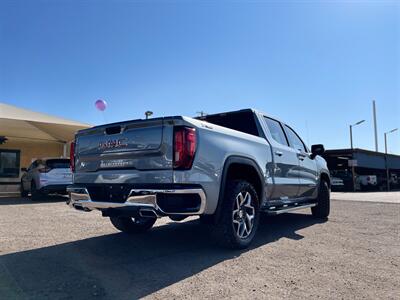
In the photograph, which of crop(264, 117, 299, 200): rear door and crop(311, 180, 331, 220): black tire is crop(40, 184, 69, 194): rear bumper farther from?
crop(264, 117, 299, 200): rear door

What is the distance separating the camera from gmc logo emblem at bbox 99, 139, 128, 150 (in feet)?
14.1

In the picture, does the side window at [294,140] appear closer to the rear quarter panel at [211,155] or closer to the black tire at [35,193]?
the rear quarter panel at [211,155]

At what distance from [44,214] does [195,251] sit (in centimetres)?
509

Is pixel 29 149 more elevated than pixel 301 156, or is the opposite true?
pixel 29 149

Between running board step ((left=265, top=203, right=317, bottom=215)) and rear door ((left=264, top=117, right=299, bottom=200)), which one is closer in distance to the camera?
running board step ((left=265, top=203, right=317, bottom=215))

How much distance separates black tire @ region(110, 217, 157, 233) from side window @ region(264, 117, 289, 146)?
2.42m

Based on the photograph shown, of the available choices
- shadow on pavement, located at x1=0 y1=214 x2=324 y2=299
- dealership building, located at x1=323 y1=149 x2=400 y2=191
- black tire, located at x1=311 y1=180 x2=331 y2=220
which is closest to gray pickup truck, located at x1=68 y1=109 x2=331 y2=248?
shadow on pavement, located at x1=0 y1=214 x2=324 y2=299

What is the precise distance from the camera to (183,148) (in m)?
3.88

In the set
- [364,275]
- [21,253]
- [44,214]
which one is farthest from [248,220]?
[44,214]

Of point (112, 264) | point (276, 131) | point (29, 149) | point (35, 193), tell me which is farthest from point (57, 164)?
point (29, 149)

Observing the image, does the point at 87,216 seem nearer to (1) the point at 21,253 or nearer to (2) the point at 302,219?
(1) the point at 21,253

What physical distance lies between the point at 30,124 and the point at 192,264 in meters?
14.1

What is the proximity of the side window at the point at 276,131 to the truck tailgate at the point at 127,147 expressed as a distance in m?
2.57

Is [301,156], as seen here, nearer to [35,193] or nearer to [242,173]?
[242,173]
